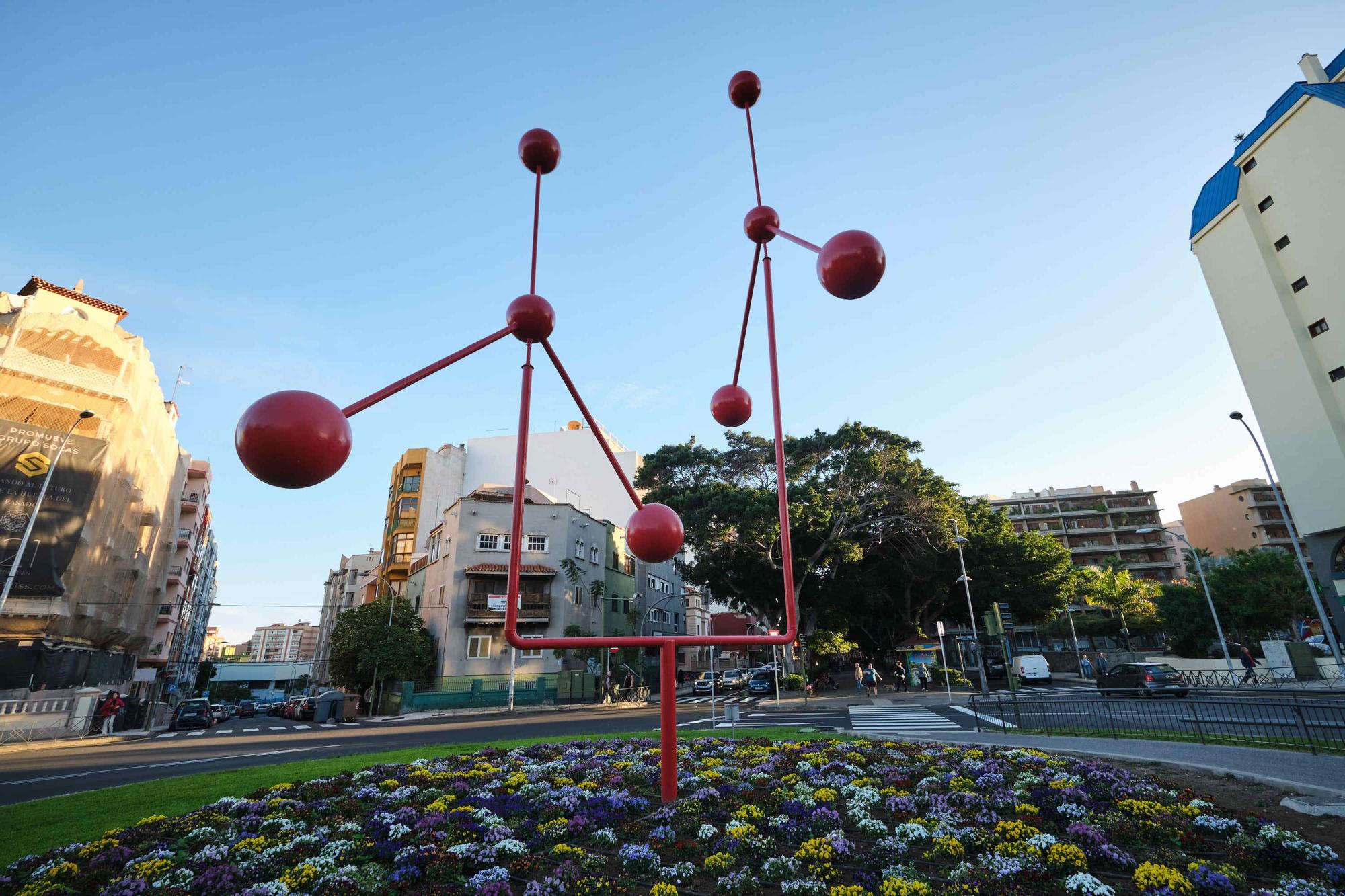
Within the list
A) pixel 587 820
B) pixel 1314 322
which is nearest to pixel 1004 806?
pixel 587 820

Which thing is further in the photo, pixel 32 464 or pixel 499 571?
pixel 499 571

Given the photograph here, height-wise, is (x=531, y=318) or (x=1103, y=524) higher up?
(x=1103, y=524)

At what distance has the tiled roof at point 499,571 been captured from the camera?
38.0 meters

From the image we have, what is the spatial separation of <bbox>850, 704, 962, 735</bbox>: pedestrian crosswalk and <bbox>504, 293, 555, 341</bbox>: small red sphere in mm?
13621

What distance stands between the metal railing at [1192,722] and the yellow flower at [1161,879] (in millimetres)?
8169

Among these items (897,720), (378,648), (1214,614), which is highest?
(1214,614)

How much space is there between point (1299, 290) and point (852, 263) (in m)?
38.1

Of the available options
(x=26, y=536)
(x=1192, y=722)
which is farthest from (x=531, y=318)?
(x=26, y=536)

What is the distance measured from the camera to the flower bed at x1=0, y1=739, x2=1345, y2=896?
4750mm

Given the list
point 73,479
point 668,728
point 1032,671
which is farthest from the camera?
point 1032,671

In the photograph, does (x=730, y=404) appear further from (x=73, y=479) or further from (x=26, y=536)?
(x=73, y=479)

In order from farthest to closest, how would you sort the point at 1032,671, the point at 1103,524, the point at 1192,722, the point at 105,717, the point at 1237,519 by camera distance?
the point at 1103,524 → the point at 1237,519 → the point at 1032,671 → the point at 105,717 → the point at 1192,722

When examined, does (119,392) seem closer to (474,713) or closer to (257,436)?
(474,713)

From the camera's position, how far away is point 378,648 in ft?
119
